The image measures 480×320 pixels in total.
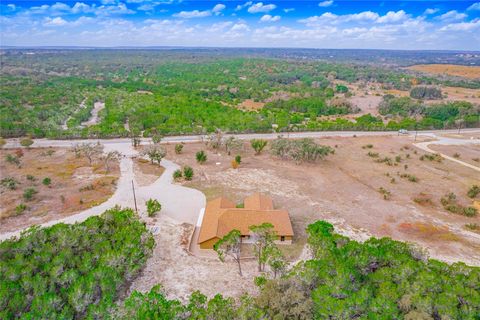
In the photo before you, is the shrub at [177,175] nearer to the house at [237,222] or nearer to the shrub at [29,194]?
the house at [237,222]

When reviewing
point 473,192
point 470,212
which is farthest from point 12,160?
point 473,192

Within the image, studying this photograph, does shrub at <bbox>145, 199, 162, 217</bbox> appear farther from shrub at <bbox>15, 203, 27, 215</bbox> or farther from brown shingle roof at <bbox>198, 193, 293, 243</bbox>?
shrub at <bbox>15, 203, 27, 215</bbox>

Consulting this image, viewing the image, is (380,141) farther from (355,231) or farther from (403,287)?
(403,287)

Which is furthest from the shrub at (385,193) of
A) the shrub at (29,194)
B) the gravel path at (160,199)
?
the shrub at (29,194)

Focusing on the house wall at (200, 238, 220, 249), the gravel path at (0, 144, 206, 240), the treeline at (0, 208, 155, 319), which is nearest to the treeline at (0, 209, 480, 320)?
the treeline at (0, 208, 155, 319)

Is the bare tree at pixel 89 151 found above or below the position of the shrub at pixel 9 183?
above

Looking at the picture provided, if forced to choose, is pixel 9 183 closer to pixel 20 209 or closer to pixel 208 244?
pixel 20 209
